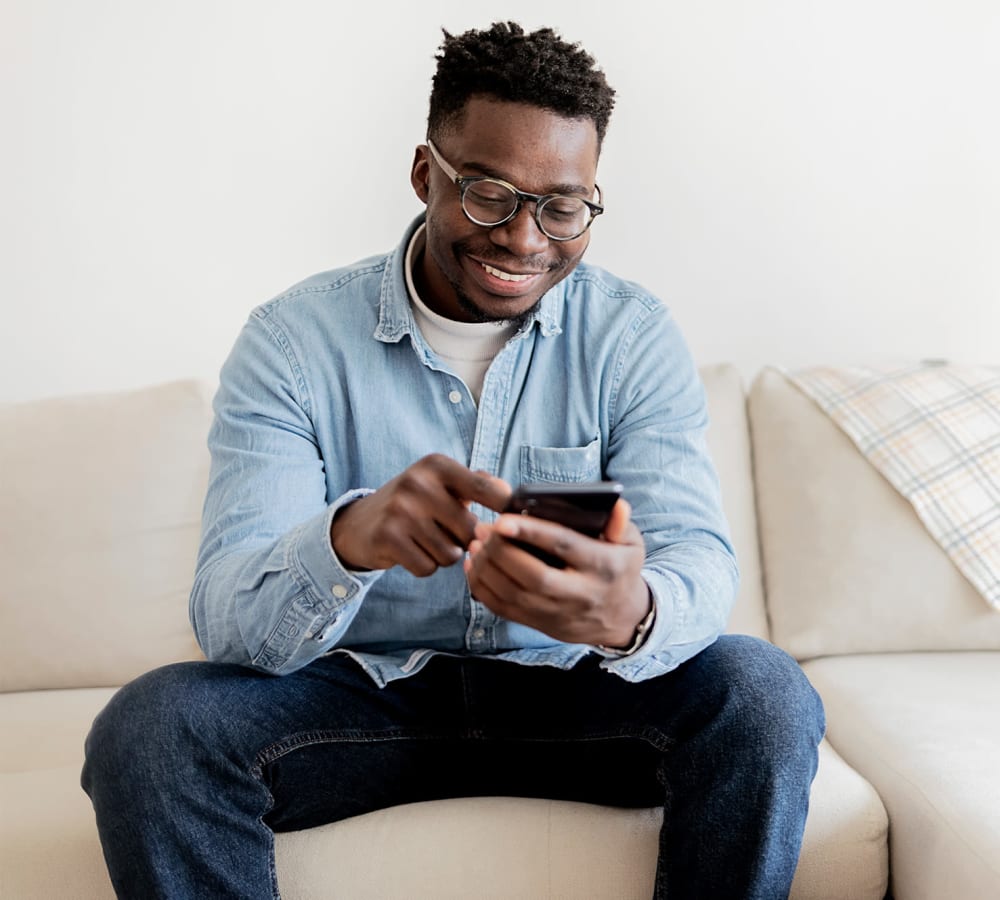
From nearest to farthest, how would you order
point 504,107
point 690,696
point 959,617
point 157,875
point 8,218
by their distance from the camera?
1. point 157,875
2. point 690,696
3. point 504,107
4. point 959,617
5. point 8,218

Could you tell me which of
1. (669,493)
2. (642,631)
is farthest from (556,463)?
(642,631)

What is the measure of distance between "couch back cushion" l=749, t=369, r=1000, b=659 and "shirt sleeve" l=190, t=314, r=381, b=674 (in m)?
0.85

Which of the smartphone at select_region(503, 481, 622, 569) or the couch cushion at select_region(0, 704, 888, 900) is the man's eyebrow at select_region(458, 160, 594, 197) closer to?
the smartphone at select_region(503, 481, 622, 569)

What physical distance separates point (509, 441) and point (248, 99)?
1.06 m

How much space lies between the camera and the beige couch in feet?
4.91

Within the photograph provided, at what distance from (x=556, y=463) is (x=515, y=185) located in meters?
0.36

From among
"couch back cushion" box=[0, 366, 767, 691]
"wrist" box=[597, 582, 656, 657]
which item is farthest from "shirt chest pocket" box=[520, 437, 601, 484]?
"couch back cushion" box=[0, 366, 767, 691]

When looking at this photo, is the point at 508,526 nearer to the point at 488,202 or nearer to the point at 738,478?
the point at 488,202

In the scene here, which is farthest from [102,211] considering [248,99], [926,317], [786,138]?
[926,317]

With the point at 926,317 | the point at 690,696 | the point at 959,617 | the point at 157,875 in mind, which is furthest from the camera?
the point at 926,317

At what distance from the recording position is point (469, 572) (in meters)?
1.08

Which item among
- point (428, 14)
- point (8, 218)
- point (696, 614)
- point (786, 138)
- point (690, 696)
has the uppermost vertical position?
point (428, 14)

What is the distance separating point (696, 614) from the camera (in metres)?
1.28

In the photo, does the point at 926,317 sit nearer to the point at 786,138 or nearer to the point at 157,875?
the point at 786,138
